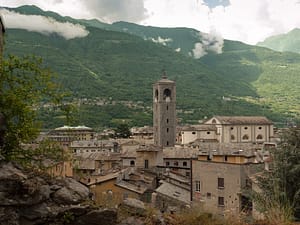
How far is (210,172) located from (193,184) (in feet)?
7.28

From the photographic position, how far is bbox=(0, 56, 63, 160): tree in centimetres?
908

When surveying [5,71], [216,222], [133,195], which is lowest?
[133,195]

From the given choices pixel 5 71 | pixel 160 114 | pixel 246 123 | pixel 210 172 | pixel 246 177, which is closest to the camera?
pixel 5 71

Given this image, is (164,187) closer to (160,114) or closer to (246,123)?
(160,114)

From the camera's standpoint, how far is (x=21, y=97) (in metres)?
9.27

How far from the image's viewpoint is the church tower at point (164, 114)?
291ft

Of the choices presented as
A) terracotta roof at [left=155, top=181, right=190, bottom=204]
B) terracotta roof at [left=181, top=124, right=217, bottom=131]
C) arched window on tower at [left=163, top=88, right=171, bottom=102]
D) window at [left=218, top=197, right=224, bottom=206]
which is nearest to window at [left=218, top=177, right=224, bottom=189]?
window at [left=218, top=197, right=224, bottom=206]

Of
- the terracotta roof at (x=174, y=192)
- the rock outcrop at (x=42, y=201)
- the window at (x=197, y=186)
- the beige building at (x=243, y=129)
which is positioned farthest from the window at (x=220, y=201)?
the beige building at (x=243, y=129)

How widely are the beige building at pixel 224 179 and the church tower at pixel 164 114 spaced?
52.0 m

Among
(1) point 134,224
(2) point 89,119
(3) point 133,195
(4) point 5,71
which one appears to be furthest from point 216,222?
(2) point 89,119

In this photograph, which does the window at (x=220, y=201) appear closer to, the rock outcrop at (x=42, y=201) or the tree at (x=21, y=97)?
the rock outcrop at (x=42, y=201)

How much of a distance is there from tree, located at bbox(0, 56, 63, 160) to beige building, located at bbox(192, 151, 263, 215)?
21.4 meters

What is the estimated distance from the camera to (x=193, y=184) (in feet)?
116

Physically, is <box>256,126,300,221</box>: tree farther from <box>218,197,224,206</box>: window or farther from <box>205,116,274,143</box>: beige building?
<box>205,116,274,143</box>: beige building
